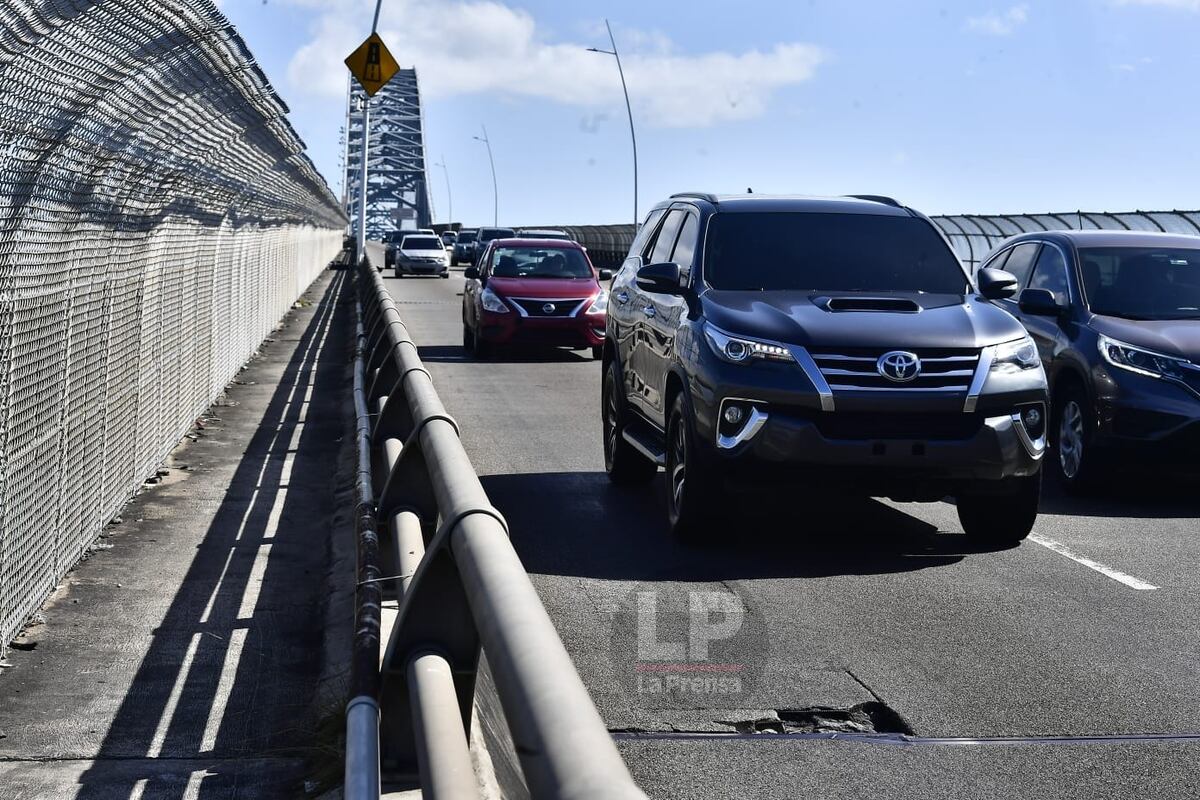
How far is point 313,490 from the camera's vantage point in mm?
10305

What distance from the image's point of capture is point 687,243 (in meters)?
9.66

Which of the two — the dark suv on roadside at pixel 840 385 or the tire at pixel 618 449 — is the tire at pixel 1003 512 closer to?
the dark suv on roadside at pixel 840 385

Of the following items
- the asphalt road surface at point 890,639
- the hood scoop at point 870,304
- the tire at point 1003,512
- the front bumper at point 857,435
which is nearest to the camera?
the asphalt road surface at point 890,639

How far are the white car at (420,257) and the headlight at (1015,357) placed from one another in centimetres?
4704

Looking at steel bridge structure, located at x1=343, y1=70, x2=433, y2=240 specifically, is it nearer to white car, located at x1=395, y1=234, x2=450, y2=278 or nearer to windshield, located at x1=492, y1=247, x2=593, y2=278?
white car, located at x1=395, y1=234, x2=450, y2=278

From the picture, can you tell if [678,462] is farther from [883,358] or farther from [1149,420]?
[1149,420]

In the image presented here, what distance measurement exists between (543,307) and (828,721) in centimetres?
1673

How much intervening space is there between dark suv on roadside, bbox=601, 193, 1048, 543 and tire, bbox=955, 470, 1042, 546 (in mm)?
A: 10

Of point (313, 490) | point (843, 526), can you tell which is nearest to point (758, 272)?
point (843, 526)

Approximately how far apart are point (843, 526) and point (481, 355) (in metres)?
13.4

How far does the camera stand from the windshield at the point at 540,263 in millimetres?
23172

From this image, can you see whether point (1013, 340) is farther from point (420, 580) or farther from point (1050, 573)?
point (420, 580)

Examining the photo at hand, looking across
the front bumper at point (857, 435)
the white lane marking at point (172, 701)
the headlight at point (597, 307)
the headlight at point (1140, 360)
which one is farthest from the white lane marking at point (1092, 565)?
the headlight at point (597, 307)

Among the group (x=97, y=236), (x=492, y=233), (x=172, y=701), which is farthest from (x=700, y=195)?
(x=492, y=233)
